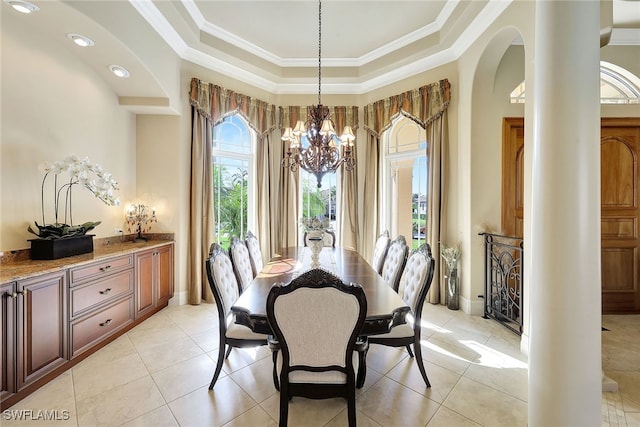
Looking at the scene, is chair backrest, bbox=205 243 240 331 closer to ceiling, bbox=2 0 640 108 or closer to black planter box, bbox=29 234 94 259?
black planter box, bbox=29 234 94 259

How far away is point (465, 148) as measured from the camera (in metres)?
3.39

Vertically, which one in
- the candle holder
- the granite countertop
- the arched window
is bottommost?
the granite countertop

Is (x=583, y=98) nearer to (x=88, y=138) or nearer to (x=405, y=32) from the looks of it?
(x=405, y=32)

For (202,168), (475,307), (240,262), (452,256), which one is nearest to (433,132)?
(452,256)

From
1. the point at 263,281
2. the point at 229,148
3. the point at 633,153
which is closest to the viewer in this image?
the point at 263,281

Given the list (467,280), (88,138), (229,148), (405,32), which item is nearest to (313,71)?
(405,32)

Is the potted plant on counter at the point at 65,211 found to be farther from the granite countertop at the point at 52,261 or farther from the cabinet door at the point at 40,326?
the cabinet door at the point at 40,326

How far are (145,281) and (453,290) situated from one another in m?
3.88

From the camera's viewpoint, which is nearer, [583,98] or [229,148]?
[583,98]

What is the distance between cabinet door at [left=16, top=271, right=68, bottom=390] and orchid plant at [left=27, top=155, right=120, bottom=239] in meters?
0.55

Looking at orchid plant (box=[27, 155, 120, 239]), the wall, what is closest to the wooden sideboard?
orchid plant (box=[27, 155, 120, 239])

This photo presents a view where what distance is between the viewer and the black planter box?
2.27 meters

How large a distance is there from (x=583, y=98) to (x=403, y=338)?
65.0 inches

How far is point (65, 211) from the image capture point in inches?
107
